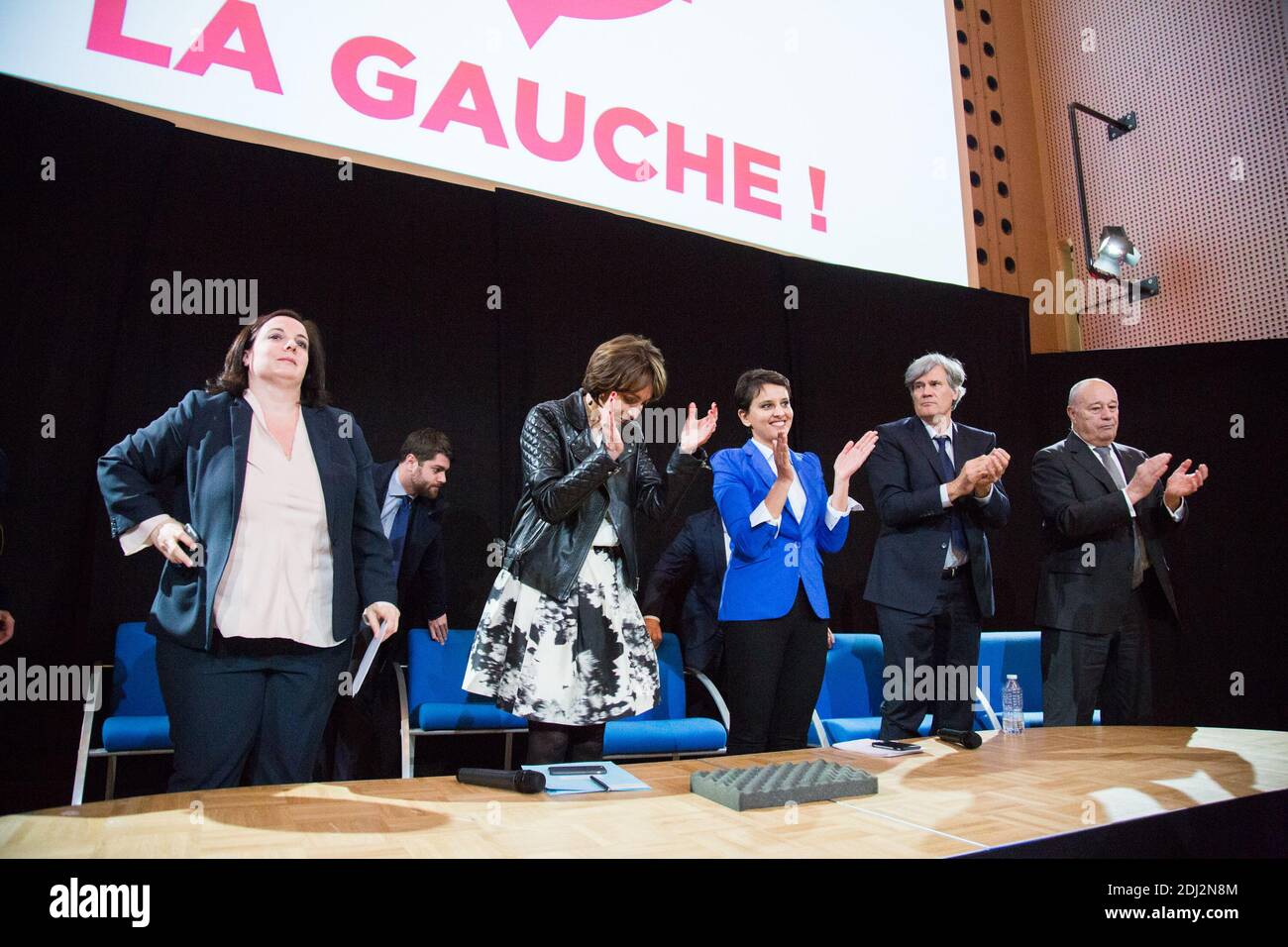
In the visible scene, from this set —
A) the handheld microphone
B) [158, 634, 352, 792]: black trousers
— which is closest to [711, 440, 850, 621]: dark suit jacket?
the handheld microphone

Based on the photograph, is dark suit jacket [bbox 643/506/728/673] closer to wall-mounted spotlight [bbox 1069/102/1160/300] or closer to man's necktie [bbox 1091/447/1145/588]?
man's necktie [bbox 1091/447/1145/588]

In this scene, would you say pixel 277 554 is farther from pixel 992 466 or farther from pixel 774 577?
pixel 992 466

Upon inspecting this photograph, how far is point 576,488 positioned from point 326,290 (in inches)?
73.9

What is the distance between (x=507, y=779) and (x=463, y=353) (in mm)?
2590

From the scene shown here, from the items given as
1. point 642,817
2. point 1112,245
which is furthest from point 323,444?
point 1112,245

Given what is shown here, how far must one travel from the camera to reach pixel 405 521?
130 inches

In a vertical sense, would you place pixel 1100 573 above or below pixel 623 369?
below

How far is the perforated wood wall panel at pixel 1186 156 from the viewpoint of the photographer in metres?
4.78

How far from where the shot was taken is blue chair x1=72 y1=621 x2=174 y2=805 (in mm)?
2668

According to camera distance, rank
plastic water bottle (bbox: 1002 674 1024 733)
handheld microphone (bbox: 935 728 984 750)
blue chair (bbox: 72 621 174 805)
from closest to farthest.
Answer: handheld microphone (bbox: 935 728 984 750)
plastic water bottle (bbox: 1002 674 1024 733)
blue chair (bbox: 72 621 174 805)

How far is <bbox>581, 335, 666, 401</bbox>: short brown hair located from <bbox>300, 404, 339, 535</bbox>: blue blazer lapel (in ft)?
2.10

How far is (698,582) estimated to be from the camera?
12.1 feet
